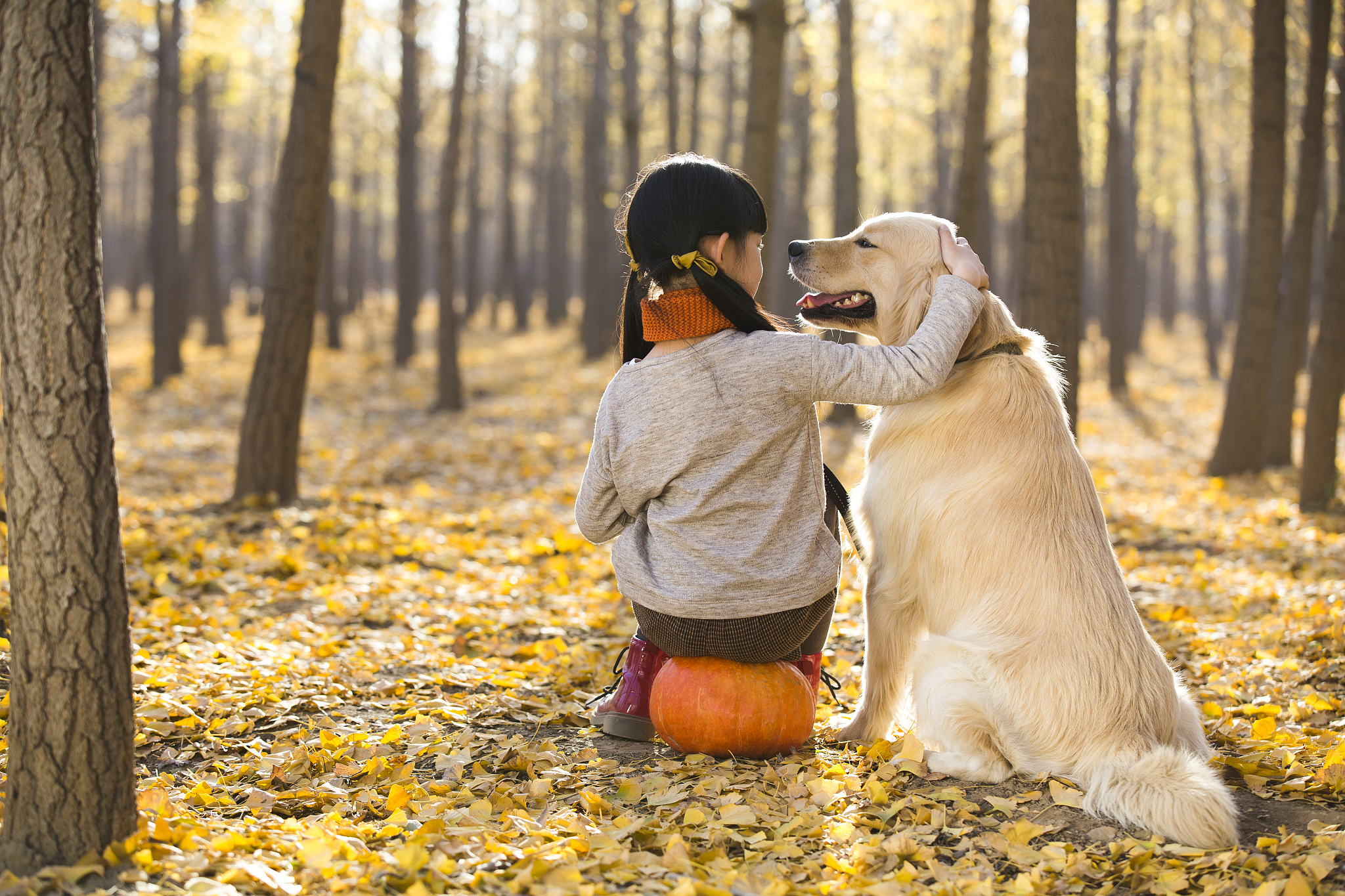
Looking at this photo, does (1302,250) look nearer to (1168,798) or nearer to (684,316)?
(1168,798)

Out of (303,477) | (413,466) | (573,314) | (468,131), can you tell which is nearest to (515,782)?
(303,477)

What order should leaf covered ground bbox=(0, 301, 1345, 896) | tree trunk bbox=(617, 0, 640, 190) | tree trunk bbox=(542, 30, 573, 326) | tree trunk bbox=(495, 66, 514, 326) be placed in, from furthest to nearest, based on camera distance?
tree trunk bbox=(542, 30, 573, 326) → tree trunk bbox=(495, 66, 514, 326) → tree trunk bbox=(617, 0, 640, 190) → leaf covered ground bbox=(0, 301, 1345, 896)

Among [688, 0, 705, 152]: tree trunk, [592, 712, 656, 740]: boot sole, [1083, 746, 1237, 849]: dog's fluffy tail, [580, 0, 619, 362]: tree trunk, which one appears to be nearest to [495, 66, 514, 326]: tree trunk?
[580, 0, 619, 362]: tree trunk

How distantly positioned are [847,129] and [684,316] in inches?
399

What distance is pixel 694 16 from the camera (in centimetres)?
1986

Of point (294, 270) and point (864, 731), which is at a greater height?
point (294, 270)

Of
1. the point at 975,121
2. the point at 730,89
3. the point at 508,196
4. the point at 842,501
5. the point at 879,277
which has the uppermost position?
the point at 730,89

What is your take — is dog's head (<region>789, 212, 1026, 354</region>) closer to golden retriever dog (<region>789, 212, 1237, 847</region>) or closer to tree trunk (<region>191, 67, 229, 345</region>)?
golden retriever dog (<region>789, 212, 1237, 847</region>)

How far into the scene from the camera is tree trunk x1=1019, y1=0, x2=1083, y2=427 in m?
5.78

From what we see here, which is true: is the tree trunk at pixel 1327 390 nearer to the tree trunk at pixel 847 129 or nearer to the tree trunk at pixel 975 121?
the tree trunk at pixel 975 121

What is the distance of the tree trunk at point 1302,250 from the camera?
836 cm

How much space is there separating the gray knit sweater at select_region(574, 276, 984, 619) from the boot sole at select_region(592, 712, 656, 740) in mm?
533

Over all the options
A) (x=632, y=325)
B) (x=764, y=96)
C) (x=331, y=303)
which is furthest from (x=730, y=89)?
(x=632, y=325)

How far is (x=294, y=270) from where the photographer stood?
7.05 metres
